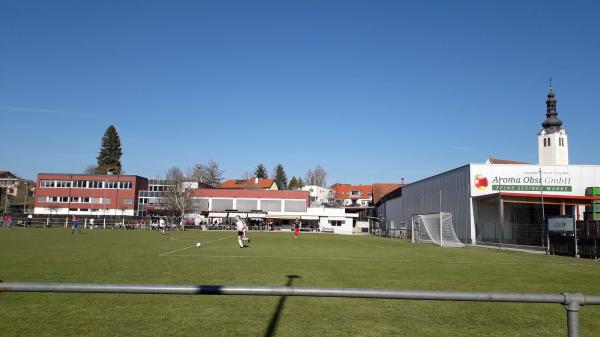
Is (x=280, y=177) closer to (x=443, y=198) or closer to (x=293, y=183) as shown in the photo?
(x=293, y=183)

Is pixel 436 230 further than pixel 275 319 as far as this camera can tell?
Yes

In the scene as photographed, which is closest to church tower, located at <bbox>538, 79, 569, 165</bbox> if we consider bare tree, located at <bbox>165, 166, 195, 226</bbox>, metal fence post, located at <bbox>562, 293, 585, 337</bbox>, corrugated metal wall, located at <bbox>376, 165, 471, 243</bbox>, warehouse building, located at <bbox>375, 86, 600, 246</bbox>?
corrugated metal wall, located at <bbox>376, 165, 471, 243</bbox>

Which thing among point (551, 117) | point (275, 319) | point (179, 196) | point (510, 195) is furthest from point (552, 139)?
point (275, 319)

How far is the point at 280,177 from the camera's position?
166000 millimetres

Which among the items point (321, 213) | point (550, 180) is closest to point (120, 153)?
point (321, 213)

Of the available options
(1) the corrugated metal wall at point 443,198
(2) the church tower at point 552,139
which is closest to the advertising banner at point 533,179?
(1) the corrugated metal wall at point 443,198

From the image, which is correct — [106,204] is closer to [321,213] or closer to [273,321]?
[321,213]

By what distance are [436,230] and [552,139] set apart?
143 feet

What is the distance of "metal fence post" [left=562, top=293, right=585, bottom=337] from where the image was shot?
9.76 feet

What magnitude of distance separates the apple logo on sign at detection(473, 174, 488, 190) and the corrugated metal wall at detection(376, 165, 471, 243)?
0.80 m

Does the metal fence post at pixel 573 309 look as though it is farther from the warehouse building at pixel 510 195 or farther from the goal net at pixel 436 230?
the warehouse building at pixel 510 195

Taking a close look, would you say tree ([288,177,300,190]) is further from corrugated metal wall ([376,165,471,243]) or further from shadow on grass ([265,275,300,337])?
shadow on grass ([265,275,300,337])

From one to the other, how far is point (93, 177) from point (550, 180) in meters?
87.3

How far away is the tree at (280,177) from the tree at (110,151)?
54.5 meters
